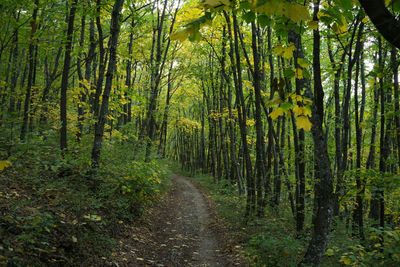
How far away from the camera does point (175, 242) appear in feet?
21.4

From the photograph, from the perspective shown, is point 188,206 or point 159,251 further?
point 188,206

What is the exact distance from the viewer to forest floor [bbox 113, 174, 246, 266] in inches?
205

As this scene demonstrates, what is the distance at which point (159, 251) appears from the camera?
18.9 feet

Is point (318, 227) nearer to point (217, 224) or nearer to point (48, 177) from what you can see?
point (217, 224)

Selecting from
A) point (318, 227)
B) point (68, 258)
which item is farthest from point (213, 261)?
point (68, 258)

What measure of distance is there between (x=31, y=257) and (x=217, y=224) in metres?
6.48

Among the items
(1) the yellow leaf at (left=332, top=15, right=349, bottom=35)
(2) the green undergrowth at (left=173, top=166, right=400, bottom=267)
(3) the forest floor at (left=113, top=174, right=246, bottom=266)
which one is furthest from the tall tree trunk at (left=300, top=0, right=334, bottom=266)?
(3) the forest floor at (left=113, top=174, right=246, bottom=266)

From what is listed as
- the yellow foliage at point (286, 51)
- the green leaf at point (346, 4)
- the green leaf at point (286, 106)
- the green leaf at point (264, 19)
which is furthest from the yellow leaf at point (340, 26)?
the green leaf at point (286, 106)

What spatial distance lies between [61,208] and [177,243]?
130 inches

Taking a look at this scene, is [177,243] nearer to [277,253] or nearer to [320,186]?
[277,253]

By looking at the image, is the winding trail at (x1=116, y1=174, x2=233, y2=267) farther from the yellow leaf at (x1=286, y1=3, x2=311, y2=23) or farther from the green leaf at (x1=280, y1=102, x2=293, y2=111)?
the yellow leaf at (x1=286, y1=3, x2=311, y2=23)

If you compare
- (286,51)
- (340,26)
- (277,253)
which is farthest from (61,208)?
(340,26)

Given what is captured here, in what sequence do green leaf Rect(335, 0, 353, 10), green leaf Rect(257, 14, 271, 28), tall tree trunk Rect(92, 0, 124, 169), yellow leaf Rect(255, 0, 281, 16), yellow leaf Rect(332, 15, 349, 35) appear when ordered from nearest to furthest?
1. yellow leaf Rect(255, 0, 281, 16)
2. green leaf Rect(335, 0, 353, 10)
3. green leaf Rect(257, 14, 271, 28)
4. yellow leaf Rect(332, 15, 349, 35)
5. tall tree trunk Rect(92, 0, 124, 169)

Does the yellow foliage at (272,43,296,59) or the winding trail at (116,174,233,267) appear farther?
the winding trail at (116,174,233,267)
